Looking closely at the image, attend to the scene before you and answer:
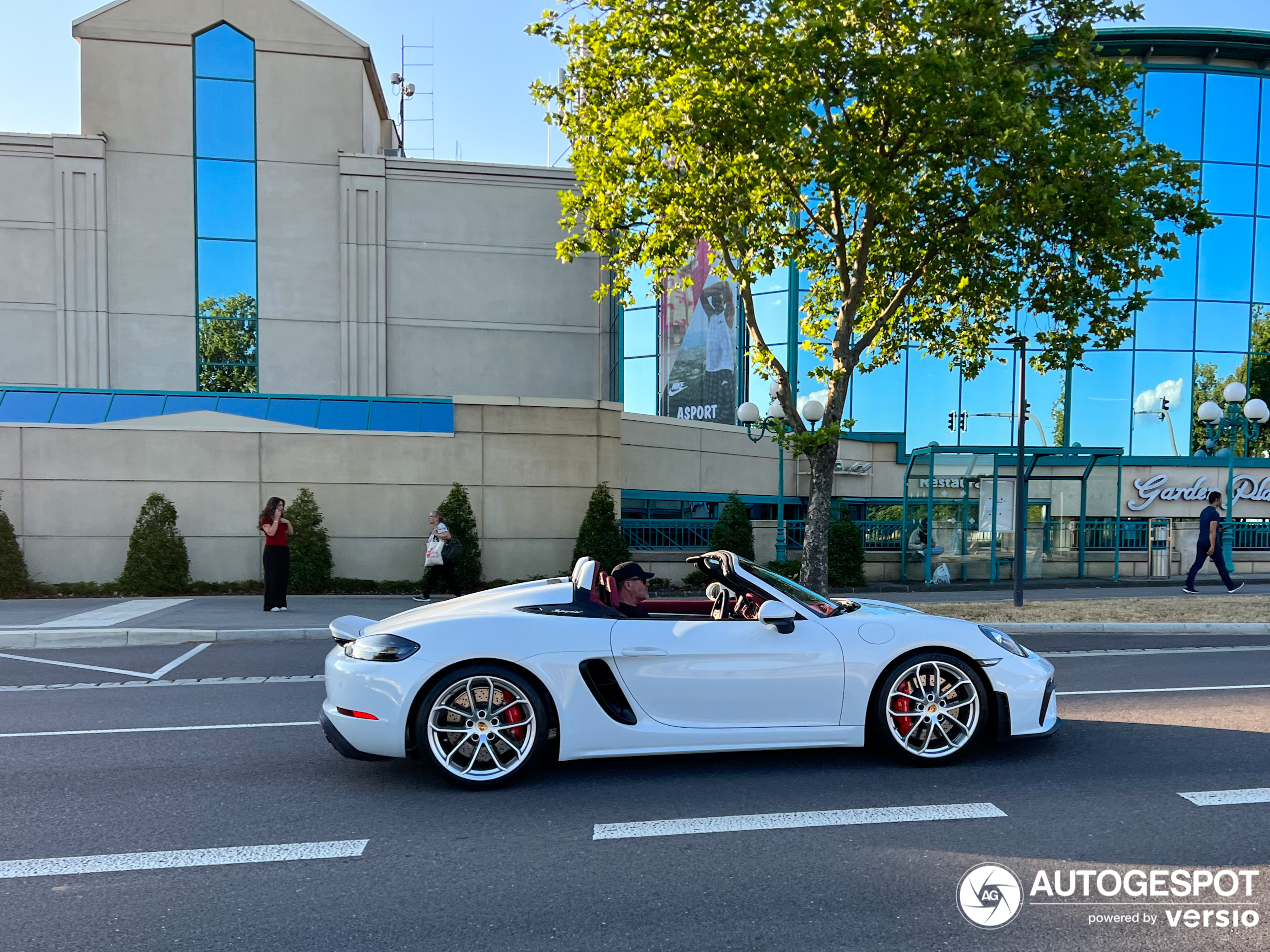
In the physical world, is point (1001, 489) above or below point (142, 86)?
below

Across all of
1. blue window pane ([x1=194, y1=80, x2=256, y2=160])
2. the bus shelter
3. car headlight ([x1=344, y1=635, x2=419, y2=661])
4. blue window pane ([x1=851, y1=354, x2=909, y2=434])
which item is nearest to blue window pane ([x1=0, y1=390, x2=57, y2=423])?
blue window pane ([x1=194, y1=80, x2=256, y2=160])

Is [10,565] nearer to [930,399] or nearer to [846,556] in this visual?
[846,556]

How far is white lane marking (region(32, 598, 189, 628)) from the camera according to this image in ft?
36.5

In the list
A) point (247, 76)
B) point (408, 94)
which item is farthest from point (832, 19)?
point (408, 94)

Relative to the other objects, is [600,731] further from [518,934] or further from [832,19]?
[832,19]

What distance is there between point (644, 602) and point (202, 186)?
Answer: 70.8 feet

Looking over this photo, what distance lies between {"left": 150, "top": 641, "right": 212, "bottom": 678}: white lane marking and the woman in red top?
6.02ft

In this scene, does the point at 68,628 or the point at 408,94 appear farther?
the point at 408,94

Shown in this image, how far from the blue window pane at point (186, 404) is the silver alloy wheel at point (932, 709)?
14484 millimetres

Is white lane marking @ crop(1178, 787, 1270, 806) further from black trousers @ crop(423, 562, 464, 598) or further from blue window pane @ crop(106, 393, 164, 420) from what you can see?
blue window pane @ crop(106, 393, 164, 420)

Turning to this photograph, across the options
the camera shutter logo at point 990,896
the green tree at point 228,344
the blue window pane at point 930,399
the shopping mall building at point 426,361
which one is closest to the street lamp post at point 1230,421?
the shopping mall building at point 426,361

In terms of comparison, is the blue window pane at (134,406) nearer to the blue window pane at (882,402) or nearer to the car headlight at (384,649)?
the car headlight at (384,649)

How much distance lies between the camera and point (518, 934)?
10.6ft

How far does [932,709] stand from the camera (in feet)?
17.0
